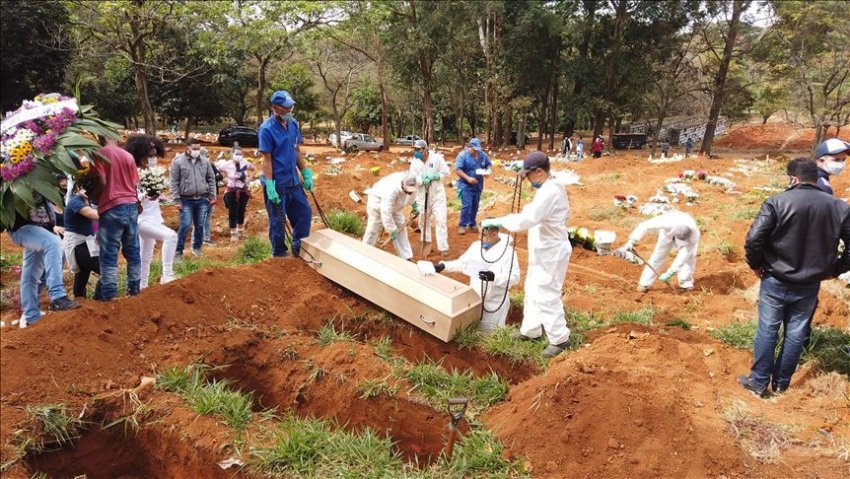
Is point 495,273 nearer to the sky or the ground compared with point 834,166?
nearer to the ground

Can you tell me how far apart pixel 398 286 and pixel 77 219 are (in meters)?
2.79

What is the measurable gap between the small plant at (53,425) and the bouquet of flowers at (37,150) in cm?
139

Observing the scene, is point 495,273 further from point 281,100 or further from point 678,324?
point 281,100

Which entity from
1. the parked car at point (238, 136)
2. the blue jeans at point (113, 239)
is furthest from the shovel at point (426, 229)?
the parked car at point (238, 136)

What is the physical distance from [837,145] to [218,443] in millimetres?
5203

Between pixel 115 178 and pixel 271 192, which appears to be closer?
pixel 115 178

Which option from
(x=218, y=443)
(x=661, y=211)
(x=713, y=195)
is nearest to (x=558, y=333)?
(x=218, y=443)

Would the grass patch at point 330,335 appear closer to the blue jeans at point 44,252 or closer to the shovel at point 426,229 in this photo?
the blue jeans at point 44,252

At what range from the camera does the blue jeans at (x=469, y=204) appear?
28.4 feet

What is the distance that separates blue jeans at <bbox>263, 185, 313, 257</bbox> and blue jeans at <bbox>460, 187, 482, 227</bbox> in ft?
12.0

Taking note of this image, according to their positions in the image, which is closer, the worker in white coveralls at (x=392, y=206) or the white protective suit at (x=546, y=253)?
the white protective suit at (x=546, y=253)

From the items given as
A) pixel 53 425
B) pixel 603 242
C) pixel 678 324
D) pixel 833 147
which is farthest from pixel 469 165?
pixel 53 425

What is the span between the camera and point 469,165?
27.7 feet

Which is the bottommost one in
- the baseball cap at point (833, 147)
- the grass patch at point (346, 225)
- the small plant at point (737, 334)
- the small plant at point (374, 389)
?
the small plant at point (737, 334)
